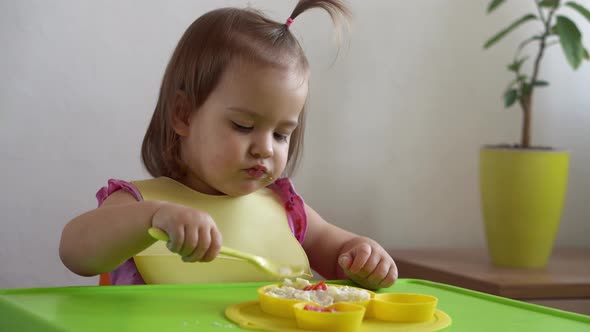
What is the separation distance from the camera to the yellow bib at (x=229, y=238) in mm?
984

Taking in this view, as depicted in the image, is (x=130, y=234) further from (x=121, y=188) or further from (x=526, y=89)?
(x=526, y=89)

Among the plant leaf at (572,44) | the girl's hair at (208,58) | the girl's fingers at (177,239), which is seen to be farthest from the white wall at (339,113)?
the girl's fingers at (177,239)

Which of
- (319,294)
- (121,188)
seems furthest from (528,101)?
(319,294)

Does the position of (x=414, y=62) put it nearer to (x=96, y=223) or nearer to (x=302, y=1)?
(x=302, y=1)

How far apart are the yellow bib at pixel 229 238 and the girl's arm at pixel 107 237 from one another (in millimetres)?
95

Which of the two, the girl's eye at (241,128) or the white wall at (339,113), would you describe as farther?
the white wall at (339,113)

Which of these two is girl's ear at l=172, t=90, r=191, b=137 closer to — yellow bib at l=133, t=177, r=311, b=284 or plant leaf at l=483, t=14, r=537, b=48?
yellow bib at l=133, t=177, r=311, b=284

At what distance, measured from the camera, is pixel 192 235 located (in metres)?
0.74

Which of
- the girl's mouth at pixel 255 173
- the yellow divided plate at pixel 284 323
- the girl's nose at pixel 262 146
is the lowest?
the yellow divided plate at pixel 284 323

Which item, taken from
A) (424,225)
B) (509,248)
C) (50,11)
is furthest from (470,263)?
(50,11)

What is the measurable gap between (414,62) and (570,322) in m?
1.21

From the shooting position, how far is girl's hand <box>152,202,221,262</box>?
74 centimetres

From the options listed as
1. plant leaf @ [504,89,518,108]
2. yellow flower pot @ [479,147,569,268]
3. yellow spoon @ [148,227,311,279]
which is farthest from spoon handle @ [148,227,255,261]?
plant leaf @ [504,89,518,108]

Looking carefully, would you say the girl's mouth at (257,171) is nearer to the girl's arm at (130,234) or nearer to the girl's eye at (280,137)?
the girl's eye at (280,137)
